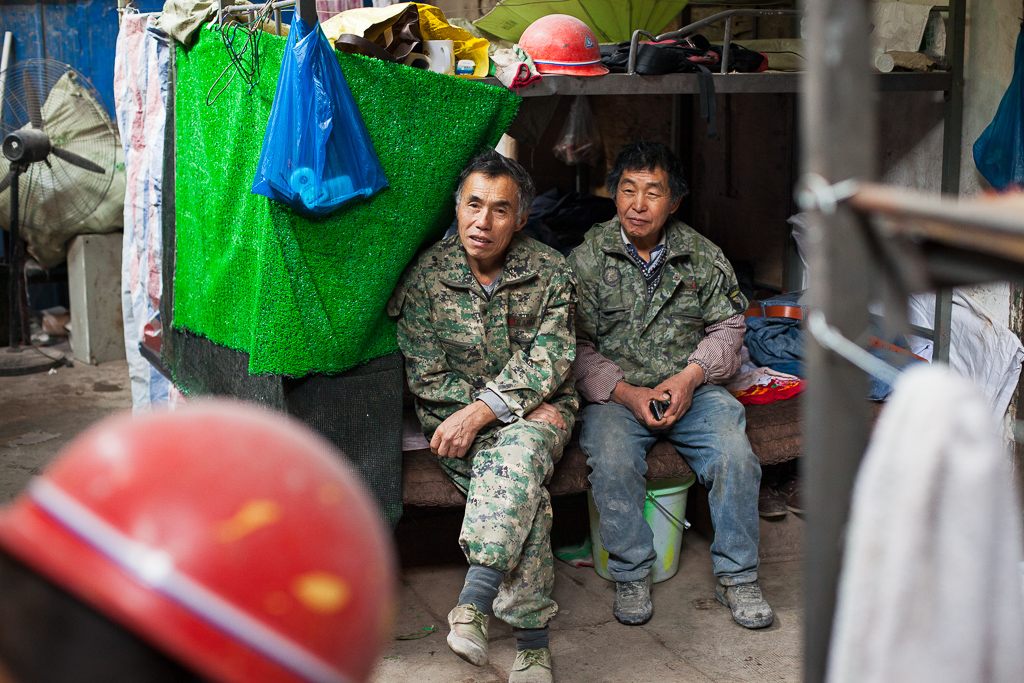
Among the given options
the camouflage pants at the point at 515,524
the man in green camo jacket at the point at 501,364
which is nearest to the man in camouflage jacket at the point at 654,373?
the man in green camo jacket at the point at 501,364

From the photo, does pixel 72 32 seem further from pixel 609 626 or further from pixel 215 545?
pixel 215 545

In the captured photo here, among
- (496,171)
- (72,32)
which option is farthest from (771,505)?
(72,32)

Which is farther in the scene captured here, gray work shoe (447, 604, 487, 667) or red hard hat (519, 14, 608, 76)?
red hard hat (519, 14, 608, 76)

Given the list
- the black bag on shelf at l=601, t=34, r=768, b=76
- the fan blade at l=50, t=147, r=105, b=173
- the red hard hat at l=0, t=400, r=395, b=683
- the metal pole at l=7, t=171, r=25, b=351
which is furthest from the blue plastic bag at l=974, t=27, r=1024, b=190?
the metal pole at l=7, t=171, r=25, b=351

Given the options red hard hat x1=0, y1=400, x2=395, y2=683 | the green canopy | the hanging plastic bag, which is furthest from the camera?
the hanging plastic bag

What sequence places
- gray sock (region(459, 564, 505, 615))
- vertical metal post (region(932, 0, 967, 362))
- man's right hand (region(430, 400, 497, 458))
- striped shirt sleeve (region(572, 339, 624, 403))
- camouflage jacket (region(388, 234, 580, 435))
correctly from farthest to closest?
vertical metal post (region(932, 0, 967, 362)) < striped shirt sleeve (region(572, 339, 624, 403)) < camouflage jacket (region(388, 234, 580, 435)) < man's right hand (region(430, 400, 497, 458)) < gray sock (region(459, 564, 505, 615))

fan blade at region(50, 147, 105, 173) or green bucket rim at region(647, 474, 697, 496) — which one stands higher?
fan blade at region(50, 147, 105, 173)

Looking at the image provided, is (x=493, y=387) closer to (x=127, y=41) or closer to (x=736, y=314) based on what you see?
(x=736, y=314)

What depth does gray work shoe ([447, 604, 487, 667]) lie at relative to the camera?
3230 mm

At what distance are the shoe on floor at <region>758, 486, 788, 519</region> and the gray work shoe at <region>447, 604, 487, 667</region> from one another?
1520mm

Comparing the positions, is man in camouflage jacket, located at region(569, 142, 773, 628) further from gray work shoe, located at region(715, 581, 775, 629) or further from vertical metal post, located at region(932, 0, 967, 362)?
vertical metal post, located at region(932, 0, 967, 362)

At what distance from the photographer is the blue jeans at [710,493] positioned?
3834 millimetres

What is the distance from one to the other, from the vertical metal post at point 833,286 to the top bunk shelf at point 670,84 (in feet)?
8.47

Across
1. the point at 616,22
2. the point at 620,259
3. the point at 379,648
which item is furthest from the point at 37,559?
the point at 616,22
